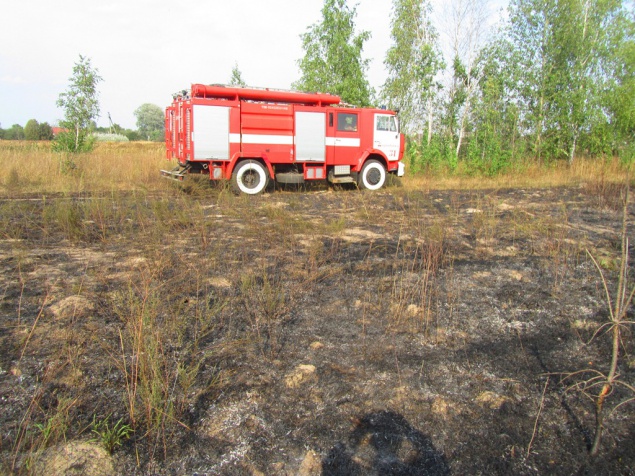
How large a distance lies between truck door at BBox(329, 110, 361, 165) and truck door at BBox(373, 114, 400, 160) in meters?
0.60

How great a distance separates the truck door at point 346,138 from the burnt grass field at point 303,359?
7666 mm

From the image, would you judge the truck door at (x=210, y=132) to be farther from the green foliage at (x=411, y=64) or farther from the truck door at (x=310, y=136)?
the green foliage at (x=411, y=64)

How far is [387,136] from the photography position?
44.9 ft

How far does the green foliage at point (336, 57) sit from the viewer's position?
700 inches

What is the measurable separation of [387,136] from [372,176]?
128 centimetres

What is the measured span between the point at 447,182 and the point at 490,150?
2652 mm

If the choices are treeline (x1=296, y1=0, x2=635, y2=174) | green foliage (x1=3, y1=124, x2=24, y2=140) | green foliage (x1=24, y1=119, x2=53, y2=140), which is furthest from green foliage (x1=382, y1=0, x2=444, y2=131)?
green foliage (x1=3, y1=124, x2=24, y2=140)

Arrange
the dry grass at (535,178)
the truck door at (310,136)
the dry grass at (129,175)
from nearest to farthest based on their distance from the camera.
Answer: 1. the dry grass at (129,175)
2. the truck door at (310,136)
3. the dry grass at (535,178)

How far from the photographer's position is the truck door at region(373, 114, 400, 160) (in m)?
13.5

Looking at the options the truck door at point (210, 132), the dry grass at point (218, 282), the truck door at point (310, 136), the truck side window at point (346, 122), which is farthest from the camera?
the truck side window at point (346, 122)

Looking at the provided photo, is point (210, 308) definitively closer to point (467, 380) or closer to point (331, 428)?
point (331, 428)

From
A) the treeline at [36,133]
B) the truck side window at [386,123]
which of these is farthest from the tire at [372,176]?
the treeline at [36,133]

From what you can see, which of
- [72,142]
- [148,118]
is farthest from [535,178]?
[148,118]

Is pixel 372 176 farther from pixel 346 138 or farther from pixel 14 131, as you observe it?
pixel 14 131
